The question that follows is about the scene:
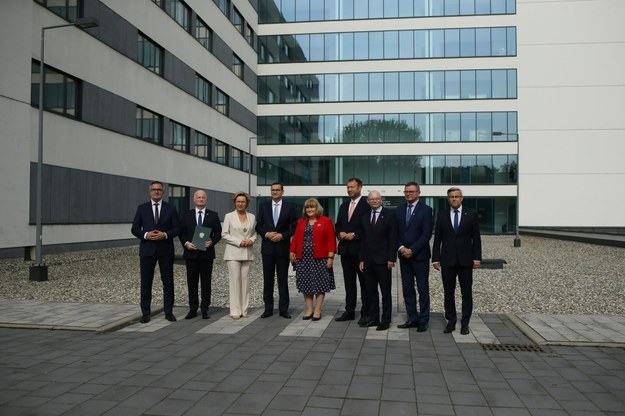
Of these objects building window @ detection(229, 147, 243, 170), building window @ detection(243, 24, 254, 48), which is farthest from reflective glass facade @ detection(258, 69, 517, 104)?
building window @ detection(229, 147, 243, 170)

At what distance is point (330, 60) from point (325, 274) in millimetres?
40115

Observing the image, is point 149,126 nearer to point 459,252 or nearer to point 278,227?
point 278,227

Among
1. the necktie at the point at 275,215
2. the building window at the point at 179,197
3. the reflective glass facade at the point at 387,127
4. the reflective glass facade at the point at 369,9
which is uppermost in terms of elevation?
the reflective glass facade at the point at 369,9

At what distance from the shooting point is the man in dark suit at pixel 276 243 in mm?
8250

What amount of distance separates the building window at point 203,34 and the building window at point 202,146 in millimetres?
5648

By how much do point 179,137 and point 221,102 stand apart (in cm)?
802

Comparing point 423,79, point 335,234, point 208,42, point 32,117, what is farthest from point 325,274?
point 423,79

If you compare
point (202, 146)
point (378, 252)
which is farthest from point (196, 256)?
point (202, 146)

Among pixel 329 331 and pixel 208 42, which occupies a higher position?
pixel 208 42

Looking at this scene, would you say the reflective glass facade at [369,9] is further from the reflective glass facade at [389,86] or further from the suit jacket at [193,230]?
the suit jacket at [193,230]

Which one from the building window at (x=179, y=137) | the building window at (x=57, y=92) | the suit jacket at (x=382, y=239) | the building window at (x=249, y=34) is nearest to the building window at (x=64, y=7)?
the building window at (x=57, y=92)

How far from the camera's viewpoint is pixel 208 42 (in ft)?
114

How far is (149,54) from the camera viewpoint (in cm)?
2716

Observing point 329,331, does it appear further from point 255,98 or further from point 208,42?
point 255,98
